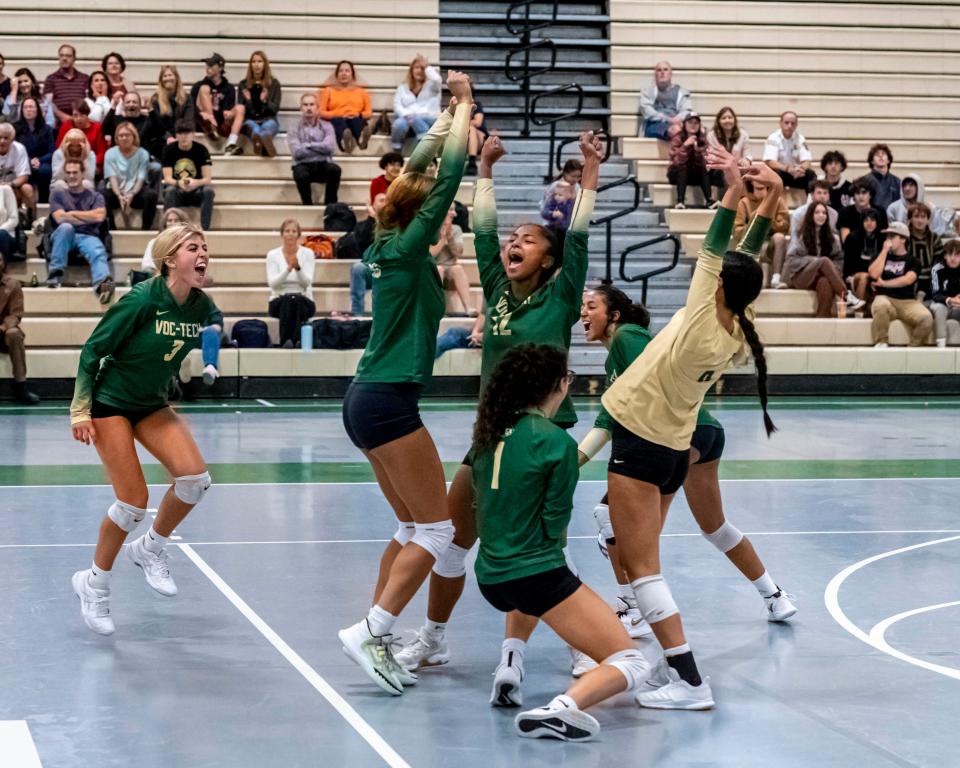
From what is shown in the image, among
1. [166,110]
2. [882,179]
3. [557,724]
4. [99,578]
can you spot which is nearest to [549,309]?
[557,724]

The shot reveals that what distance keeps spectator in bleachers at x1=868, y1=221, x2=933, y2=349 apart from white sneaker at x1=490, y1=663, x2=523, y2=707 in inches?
505

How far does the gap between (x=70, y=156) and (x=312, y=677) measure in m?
12.1

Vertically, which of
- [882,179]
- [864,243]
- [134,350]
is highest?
[882,179]

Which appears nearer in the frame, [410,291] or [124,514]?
[410,291]

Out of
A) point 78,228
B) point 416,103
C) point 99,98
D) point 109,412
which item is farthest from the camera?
point 416,103

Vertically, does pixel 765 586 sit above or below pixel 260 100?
below

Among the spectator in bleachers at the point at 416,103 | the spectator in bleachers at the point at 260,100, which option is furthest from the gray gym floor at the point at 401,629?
the spectator in bleachers at the point at 416,103

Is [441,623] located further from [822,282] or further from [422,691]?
[822,282]

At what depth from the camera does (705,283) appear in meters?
5.54

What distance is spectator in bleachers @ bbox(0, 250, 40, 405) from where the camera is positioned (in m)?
15.1

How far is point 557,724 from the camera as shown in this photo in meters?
5.04

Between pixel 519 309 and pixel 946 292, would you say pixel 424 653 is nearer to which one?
pixel 519 309

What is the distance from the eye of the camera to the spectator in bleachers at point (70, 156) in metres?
16.6

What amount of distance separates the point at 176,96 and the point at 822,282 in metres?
8.06
